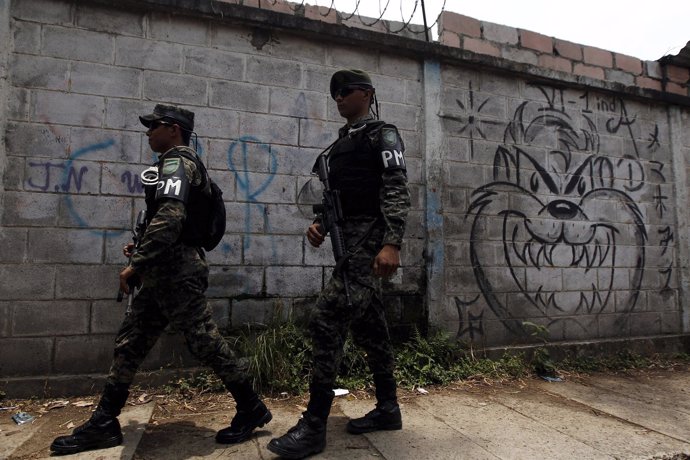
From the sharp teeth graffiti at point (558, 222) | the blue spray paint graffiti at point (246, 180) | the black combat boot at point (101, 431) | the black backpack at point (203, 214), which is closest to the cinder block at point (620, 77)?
the sharp teeth graffiti at point (558, 222)

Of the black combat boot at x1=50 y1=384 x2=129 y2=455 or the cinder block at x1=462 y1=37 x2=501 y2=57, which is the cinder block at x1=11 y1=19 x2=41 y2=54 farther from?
the cinder block at x1=462 y1=37 x2=501 y2=57

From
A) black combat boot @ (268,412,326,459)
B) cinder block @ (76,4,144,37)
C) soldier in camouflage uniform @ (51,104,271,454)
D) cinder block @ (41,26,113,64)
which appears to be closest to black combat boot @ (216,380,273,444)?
soldier in camouflage uniform @ (51,104,271,454)

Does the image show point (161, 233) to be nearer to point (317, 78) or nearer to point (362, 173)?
point (362, 173)

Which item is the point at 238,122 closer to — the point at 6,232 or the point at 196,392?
the point at 6,232

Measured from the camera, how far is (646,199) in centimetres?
443

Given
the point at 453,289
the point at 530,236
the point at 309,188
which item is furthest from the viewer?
the point at 530,236

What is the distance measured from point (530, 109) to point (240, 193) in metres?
2.74

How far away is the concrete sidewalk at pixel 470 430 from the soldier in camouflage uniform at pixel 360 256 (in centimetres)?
16

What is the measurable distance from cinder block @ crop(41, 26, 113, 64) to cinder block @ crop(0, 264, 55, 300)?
4.61ft

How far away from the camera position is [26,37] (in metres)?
2.88

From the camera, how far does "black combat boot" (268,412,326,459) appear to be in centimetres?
190

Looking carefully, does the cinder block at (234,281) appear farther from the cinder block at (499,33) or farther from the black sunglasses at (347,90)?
the cinder block at (499,33)

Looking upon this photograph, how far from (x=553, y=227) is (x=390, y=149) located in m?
2.56

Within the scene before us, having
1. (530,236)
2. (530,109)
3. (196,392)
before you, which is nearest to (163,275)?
(196,392)
